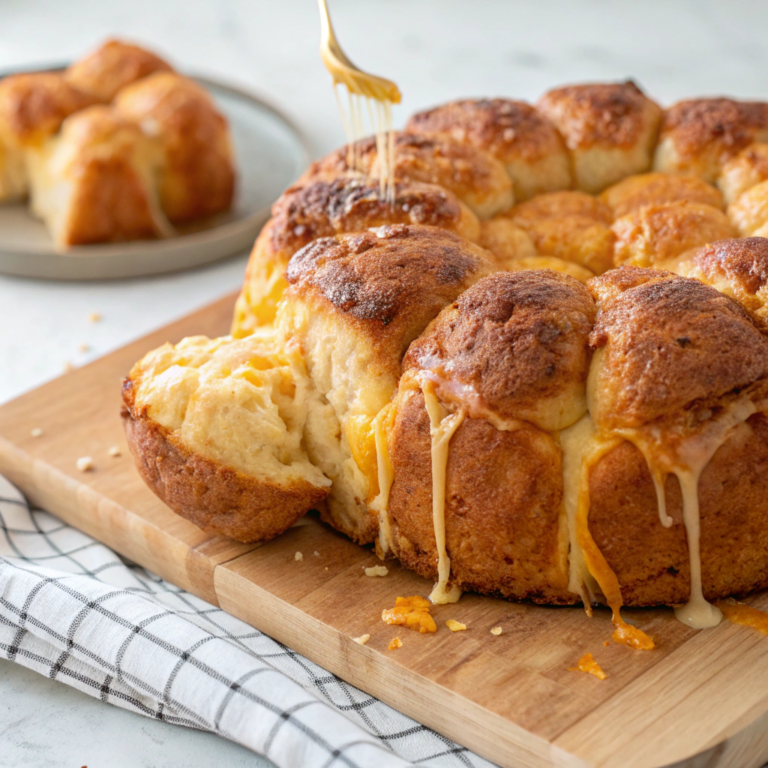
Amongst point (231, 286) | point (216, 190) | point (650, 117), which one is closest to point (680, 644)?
point (650, 117)

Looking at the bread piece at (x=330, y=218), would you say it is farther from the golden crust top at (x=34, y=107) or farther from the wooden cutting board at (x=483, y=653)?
the golden crust top at (x=34, y=107)

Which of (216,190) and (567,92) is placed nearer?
(567,92)

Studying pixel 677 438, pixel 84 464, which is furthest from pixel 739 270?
pixel 84 464

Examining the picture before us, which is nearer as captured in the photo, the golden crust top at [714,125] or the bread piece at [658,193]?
the bread piece at [658,193]

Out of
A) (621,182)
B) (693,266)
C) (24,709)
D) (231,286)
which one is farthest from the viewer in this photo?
(231,286)

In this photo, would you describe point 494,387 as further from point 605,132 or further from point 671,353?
point 605,132

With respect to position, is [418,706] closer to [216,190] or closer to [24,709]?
[24,709]

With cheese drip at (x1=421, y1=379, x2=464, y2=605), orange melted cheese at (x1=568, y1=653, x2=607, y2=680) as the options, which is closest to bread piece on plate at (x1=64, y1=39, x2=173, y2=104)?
cheese drip at (x1=421, y1=379, x2=464, y2=605)

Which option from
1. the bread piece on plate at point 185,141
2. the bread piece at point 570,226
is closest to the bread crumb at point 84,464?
the bread piece at point 570,226
